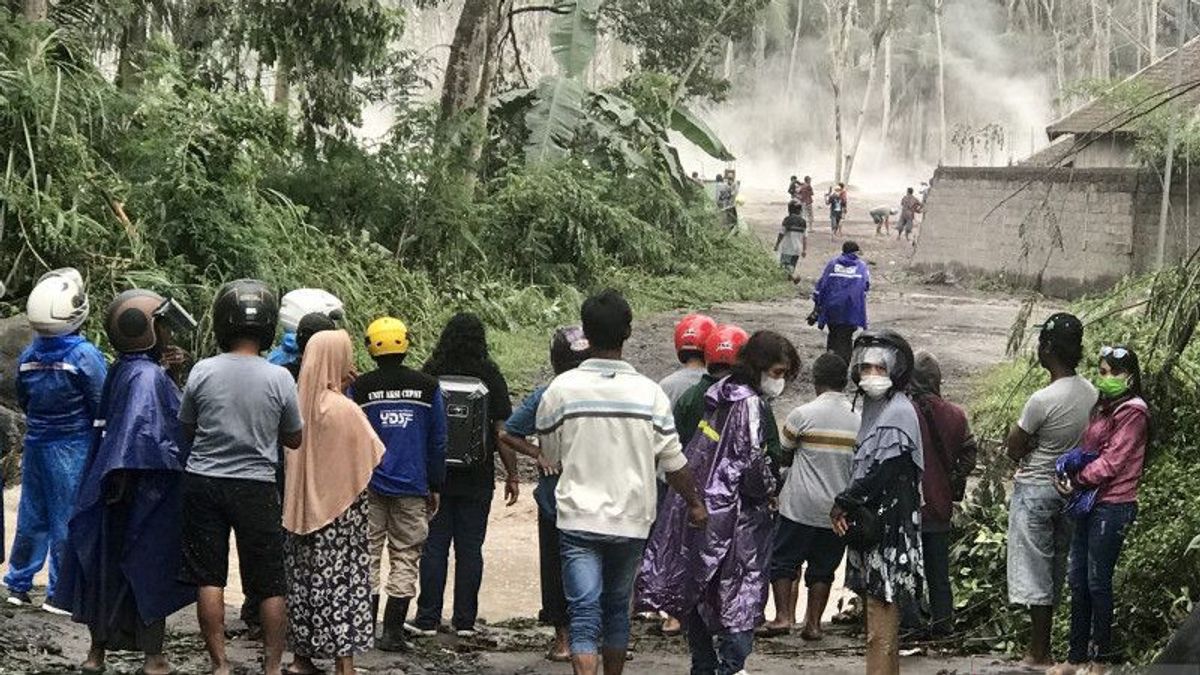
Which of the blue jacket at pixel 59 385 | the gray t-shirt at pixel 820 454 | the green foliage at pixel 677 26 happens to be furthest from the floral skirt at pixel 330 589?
the green foliage at pixel 677 26

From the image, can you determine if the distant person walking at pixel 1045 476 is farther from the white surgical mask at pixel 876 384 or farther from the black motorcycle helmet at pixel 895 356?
the white surgical mask at pixel 876 384

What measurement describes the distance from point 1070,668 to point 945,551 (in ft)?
3.63

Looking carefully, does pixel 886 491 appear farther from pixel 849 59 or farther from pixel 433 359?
pixel 849 59

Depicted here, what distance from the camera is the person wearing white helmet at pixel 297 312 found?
757cm

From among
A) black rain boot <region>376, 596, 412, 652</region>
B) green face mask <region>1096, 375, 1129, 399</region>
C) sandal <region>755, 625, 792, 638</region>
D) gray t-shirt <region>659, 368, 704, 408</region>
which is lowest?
sandal <region>755, 625, 792, 638</region>

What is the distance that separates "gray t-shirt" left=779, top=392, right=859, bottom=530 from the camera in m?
8.33

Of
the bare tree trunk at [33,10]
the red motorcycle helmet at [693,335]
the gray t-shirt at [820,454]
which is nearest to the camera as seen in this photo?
the red motorcycle helmet at [693,335]

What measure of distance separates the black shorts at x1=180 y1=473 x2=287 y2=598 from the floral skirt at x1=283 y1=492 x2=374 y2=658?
372mm

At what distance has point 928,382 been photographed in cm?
845

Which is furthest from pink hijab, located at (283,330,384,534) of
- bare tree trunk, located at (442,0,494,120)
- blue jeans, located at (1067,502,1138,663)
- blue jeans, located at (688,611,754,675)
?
bare tree trunk, located at (442,0,494,120)

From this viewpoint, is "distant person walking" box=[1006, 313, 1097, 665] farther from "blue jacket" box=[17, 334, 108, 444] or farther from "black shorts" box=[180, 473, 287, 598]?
"blue jacket" box=[17, 334, 108, 444]

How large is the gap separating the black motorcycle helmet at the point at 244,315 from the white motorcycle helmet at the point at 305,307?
38.2 inches

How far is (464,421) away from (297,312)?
920 mm

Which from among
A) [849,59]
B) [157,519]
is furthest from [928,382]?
[849,59]
